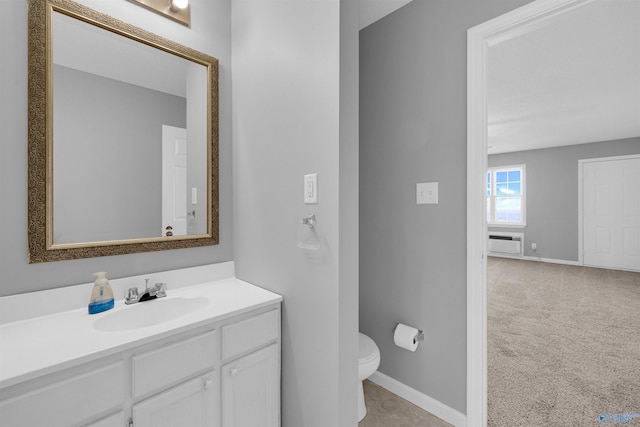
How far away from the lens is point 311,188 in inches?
48.8

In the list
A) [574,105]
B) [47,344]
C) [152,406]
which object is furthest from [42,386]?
[574,105]

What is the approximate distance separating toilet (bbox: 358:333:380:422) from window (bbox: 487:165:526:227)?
6.60 m

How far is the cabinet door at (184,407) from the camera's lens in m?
0.98

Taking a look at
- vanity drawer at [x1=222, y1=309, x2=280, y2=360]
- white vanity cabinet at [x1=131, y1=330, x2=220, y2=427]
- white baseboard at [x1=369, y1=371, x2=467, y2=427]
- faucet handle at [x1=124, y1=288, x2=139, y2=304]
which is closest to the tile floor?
white baseboard at [x1=369, y1=371, x2=467, y2=427]

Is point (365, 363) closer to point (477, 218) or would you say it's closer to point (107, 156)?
point (477, 218)

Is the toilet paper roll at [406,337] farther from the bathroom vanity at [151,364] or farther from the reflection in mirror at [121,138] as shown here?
the reflection in mirror at [121,138]

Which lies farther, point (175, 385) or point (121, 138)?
point (121, 138)

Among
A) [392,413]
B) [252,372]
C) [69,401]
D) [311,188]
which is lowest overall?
[392,413]

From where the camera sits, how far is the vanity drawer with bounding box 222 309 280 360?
1.18 metres

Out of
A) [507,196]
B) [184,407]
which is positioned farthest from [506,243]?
[184,407]

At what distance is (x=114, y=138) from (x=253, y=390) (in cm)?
134

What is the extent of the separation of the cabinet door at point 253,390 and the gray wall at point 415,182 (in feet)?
3.04

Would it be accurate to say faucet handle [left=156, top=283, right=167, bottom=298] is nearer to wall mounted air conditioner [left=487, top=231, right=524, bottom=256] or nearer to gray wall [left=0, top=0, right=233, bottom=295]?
gray wall [left=0, top=0, right=233, bottom=295]

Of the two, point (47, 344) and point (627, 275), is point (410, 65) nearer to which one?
point (47, 344)
